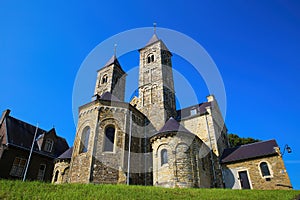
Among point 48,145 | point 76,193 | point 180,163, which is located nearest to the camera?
point 76,193

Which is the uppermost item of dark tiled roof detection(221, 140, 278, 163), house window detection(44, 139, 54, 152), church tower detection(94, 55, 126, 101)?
church tower detection(94, 55, 126, 101)

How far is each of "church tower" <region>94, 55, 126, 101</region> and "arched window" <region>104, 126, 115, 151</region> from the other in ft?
45.7

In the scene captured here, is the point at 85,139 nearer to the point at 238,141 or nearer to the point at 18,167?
the point at 18,167

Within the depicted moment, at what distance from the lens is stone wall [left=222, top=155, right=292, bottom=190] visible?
19.0m

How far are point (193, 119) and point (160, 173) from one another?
997 centimetres

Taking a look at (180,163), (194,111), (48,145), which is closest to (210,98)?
(194,111)

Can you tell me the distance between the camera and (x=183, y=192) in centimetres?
1232

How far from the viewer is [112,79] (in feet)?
108

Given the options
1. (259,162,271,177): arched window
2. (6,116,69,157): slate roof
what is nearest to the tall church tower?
(259,162,271,177): arched window

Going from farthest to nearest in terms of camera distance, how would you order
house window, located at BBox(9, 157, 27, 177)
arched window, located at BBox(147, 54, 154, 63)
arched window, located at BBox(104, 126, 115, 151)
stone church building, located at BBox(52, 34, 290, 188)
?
arched window, located at BBox(147, 54, 154, 63) → house window, located at BBox(9, 157, 27, 177) → arched window, located at BBox(104, 126, 115, 151) → stone church building, located at BBox(52, 34, 290, 188)

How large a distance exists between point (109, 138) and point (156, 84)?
11.9m

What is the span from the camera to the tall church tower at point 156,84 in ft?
83.6

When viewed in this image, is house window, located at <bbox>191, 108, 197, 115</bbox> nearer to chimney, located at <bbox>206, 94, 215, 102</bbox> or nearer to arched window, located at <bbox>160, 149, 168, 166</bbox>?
chimney, located at <bbox>206, 94, 215, 102</bbox>

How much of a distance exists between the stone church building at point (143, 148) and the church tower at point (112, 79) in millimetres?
8685
